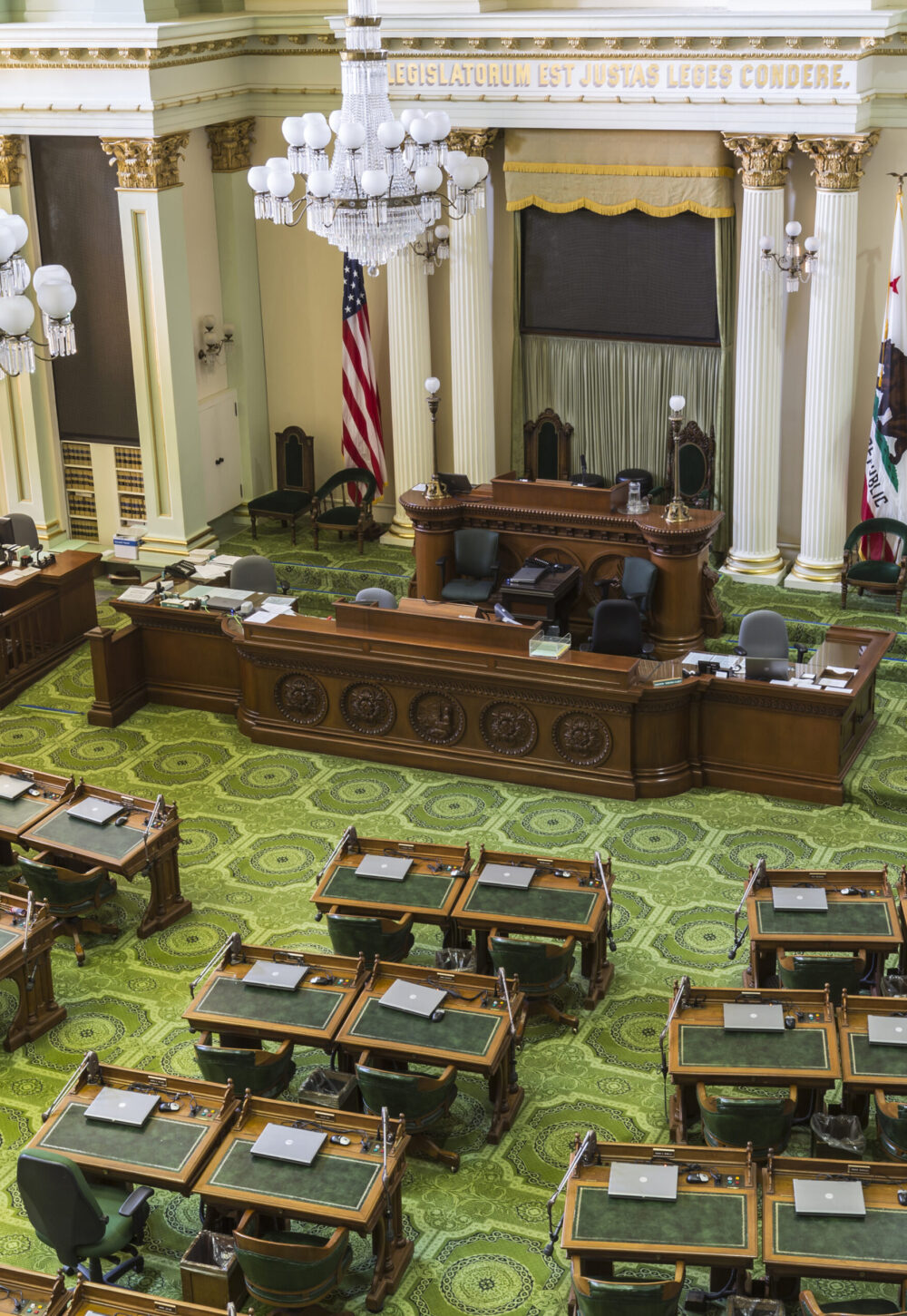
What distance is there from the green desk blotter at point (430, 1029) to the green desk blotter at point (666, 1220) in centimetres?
123

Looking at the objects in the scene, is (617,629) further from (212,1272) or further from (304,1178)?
(212,1272)

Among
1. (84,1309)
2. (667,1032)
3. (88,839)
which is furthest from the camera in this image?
(88,839)

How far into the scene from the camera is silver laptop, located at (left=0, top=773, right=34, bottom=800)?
11.2 meters

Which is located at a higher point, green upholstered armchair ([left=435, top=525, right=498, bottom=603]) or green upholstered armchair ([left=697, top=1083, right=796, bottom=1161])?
green upholstered armchair ([left=435, top=525, right=498, bottom=603])

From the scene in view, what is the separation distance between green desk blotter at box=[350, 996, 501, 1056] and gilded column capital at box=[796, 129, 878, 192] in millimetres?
8413

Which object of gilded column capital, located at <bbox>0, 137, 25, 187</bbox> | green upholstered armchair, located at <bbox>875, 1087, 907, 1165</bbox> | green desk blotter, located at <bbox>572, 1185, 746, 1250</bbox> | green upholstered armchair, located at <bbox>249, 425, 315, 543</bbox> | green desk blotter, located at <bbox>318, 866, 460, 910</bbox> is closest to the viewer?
green desk blotter, located at <bbox>572, 1185, 746, 1250</bbox>

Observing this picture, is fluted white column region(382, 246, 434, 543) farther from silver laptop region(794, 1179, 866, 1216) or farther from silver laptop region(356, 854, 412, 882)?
silver laptop region(794, 1179, 866, 1216)

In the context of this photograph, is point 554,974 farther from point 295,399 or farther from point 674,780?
point 295,399

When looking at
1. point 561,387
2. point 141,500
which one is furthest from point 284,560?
point 561,387

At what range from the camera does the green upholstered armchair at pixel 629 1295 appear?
6941 millimetres

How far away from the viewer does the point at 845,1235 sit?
7.11 m

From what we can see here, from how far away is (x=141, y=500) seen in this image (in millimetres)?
16750

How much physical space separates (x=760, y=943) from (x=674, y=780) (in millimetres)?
3153

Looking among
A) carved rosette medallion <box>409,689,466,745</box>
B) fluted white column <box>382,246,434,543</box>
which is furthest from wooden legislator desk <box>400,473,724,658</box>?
carved rosette medallion <box>409,689,466,745</box>
